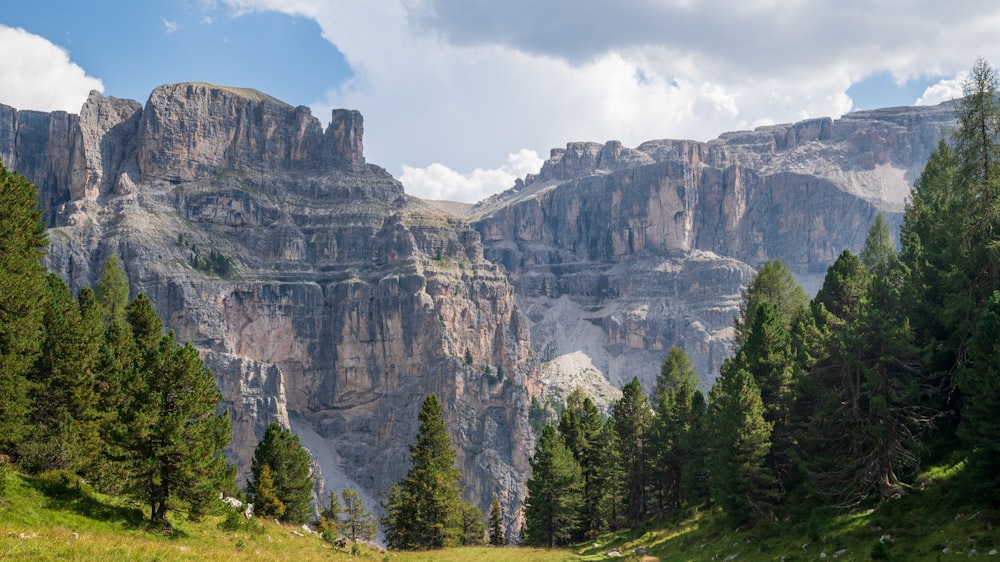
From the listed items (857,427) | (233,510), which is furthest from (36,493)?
(857,427)

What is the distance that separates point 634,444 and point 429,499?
22.2 metres

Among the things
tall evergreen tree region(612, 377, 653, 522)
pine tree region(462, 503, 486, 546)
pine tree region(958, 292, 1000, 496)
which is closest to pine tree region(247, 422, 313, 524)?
pine tree region(462, 503, 486, 546)

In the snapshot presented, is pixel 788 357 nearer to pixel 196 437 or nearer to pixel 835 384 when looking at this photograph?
pixel 835 384

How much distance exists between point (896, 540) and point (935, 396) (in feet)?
38.5

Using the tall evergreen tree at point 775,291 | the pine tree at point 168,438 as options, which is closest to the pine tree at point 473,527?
the tall evergreen tree at point 775,291

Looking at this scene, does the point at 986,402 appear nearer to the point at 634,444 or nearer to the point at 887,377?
the point at 887,377

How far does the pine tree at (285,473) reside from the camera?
64.8m

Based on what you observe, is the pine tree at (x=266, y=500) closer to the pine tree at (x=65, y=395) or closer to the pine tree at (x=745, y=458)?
the pine tree at (x=65, y=395)

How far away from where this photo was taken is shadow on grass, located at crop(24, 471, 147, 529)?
32781mm

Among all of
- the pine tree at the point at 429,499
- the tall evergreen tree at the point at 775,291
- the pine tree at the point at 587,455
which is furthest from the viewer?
the tall evergreen tree at the point at 775,291

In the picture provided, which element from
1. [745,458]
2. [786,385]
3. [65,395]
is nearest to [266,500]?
[65,395]

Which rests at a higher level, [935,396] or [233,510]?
[935,396]

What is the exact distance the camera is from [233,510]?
42375mm

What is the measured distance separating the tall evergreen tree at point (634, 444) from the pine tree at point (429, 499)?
Result: 17.7 meters
